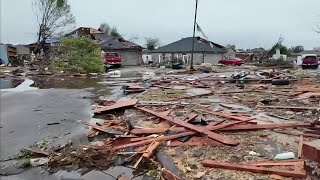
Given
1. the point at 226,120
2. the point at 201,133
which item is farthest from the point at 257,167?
the point at 226,120

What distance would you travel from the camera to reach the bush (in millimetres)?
30922

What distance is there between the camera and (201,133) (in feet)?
22.1

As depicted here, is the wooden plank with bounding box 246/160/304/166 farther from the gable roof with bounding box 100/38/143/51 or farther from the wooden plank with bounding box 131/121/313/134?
the gable roof with bounding box 100/38/143/51

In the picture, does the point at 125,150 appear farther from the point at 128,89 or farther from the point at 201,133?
the point at 128,89

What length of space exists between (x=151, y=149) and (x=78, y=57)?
26.7 meters

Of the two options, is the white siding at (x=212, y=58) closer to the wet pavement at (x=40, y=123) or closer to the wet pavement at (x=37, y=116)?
the wet pavement at (x=40, y=123)

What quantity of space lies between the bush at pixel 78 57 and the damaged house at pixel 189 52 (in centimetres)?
2398

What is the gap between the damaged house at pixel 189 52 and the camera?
180ft

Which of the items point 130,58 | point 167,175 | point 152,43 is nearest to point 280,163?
point 167,175

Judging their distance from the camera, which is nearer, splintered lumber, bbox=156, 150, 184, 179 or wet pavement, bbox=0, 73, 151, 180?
splintered lumber, bbox=156, 150, 184, 179

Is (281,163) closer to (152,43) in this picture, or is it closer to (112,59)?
(112,59)

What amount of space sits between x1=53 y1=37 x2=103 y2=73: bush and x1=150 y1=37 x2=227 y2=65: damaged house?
2398 cm

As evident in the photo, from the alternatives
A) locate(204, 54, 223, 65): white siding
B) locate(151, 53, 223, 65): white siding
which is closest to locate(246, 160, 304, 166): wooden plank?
locate(151, 53, 223, 65): white siding

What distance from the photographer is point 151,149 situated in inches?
233
